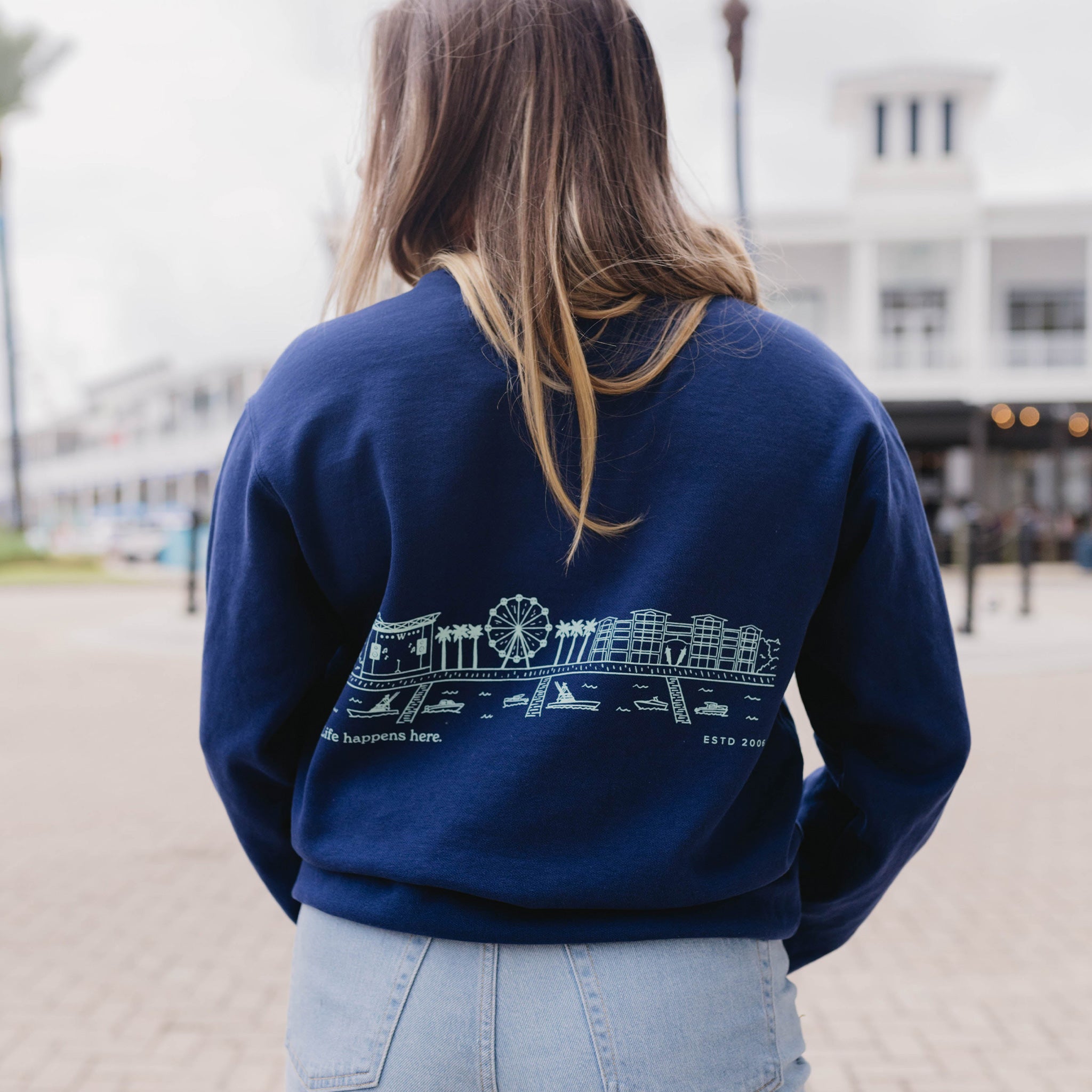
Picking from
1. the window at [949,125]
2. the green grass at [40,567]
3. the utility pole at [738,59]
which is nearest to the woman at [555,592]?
the utility pole at [738,59]

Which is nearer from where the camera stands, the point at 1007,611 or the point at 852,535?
the point at 852,535

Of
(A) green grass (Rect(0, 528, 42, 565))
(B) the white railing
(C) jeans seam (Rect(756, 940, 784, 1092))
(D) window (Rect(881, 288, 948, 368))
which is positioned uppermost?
(D) window (Rect(881, 288, 948, 368))

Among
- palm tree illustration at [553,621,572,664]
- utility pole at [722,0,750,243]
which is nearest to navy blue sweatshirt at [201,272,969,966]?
palm tree illustration at [553,621,572,664]

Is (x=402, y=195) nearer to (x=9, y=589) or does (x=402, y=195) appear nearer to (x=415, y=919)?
(x=415, y=919)

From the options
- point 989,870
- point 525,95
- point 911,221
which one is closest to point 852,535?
point 525,95

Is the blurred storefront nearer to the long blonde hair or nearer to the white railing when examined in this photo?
the white railing

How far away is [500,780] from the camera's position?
1.05 m

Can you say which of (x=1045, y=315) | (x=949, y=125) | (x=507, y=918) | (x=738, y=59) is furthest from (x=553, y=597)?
(x=1045, y=315)

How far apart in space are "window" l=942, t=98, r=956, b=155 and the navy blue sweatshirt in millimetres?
26856

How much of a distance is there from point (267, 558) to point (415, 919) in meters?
0.42

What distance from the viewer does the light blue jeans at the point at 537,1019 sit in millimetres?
1010

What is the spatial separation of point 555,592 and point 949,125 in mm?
27297

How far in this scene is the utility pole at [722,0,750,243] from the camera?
36.0 feet

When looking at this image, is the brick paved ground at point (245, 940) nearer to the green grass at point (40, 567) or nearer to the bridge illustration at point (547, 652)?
the bridge illustration at point (547, 652)
